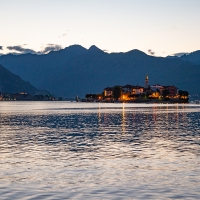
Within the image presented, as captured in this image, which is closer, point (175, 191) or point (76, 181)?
point (175, 191)

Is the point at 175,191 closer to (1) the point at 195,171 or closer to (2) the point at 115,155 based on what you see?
(1) the point at 195,171

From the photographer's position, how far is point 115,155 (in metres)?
36.5

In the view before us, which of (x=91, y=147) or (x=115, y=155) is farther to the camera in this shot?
(x=91, y=147)

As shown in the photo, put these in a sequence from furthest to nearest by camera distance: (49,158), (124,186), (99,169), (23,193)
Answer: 1. (49,158)
2. (99,169)
3. (124,186)
4. (23,193)

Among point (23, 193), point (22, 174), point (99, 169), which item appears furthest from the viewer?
point (99, 169)

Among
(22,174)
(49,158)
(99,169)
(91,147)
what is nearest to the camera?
(22,174)

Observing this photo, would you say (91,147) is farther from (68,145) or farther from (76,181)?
(76,181)

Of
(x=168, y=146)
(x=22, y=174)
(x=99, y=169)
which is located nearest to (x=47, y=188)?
(x=22, y=174)

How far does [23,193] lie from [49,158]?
1231 centimetres

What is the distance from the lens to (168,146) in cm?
4353

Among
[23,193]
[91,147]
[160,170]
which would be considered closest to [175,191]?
[160,170]

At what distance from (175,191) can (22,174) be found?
35.5 ft

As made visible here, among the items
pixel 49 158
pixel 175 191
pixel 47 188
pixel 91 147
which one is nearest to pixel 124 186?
pixel 175 191

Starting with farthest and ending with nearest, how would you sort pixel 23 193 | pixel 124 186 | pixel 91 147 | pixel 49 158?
pixel 91 147, pixel 49 158, pixel 124 186, pixel 23 193
